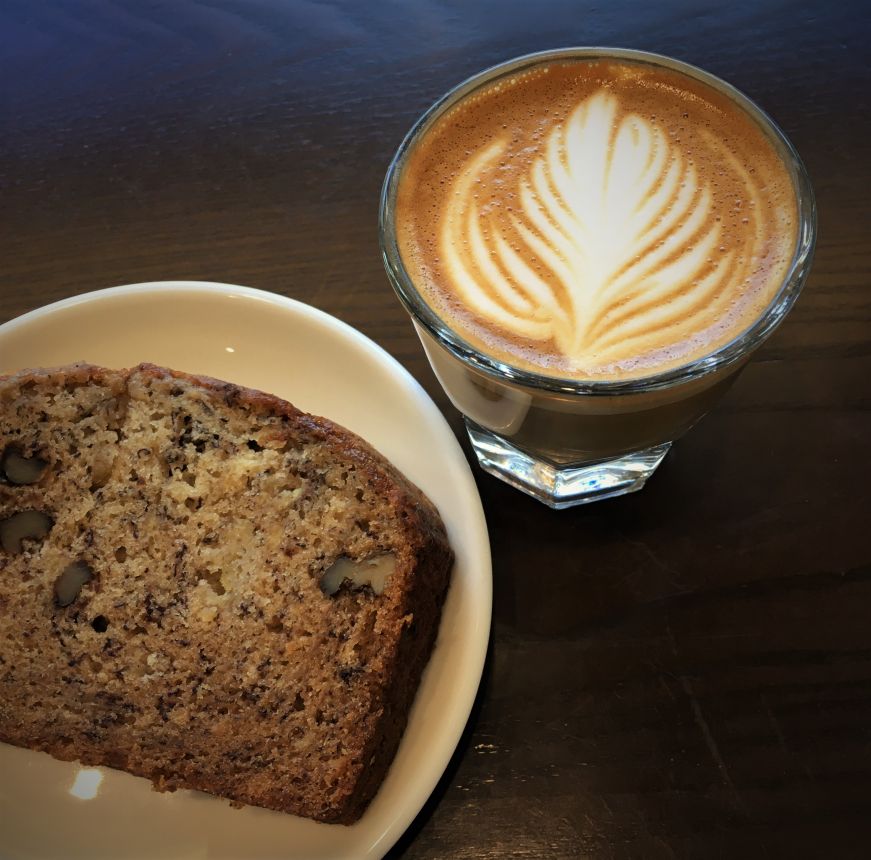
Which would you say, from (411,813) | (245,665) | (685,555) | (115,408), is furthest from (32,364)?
(685,555)

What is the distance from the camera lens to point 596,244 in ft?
3.64

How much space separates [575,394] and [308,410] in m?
0.54

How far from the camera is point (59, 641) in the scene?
1.14 metres

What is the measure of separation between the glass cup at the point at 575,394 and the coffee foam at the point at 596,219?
0.06 feet

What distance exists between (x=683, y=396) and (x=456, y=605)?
1.31 ft

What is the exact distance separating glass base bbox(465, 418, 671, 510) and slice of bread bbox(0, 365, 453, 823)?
210mm

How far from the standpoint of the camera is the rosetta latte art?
106 cm

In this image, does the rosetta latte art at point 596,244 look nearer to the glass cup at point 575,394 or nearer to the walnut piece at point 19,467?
the glass cup at point 575,394

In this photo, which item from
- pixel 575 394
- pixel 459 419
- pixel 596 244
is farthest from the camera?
pixel 459 419

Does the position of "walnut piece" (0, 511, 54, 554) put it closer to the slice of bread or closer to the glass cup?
the slice of bread

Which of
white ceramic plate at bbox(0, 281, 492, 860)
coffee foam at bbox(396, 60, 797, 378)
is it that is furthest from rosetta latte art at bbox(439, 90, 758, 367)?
white ceramic plate at bbox(0, 281, 492, 860)

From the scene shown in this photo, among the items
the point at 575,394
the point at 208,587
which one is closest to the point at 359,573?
the point at 208,587

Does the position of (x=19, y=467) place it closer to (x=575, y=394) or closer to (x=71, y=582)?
(x=71, y=582)

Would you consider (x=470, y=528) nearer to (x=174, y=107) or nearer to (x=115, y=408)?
(x=115, y=408)
